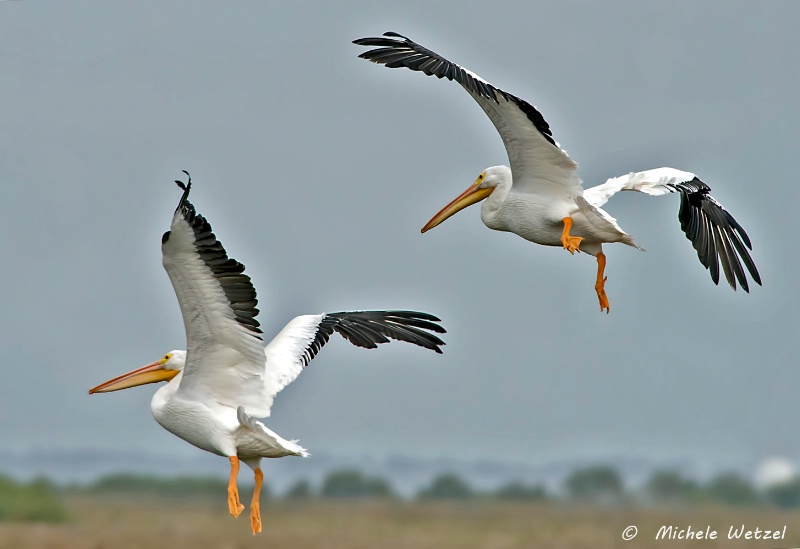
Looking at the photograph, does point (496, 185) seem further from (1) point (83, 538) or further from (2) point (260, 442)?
(1) point (83, 538)

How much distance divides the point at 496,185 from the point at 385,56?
5.11ft

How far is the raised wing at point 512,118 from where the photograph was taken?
715cm

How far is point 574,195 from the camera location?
26.3 ft

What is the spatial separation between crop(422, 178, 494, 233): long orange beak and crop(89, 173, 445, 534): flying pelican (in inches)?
27.1

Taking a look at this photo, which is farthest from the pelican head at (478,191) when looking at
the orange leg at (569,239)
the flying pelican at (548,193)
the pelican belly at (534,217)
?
the orange leg at (569,239)

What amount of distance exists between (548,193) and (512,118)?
2.01 feet

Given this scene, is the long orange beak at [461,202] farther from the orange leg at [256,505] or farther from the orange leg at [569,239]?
the orange leg at [256,505]

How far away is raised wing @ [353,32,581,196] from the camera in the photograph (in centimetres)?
715


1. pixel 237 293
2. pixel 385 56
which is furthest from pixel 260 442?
pixel 385 56

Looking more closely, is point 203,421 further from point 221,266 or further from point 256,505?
point 221,266

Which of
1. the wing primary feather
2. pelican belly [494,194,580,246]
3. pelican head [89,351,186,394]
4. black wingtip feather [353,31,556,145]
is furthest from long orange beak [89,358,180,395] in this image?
black wingtip feather [353,31,556,145]

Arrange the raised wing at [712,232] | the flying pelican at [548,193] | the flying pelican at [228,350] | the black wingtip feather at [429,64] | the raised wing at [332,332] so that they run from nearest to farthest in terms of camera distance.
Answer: the flying pelican at [228,350], the black wingtip feather at [429,64], the flying pelican at [548,193], the raised wing at [332,332], the raised wing at [712,232]

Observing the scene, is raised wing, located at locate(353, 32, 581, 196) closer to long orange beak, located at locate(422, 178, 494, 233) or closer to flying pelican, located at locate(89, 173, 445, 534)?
long orange beak, located at locate(422, 178, 494, 233)

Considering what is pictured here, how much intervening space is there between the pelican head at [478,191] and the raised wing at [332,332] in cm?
64
